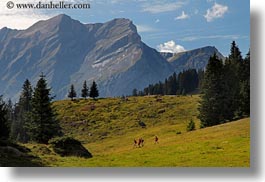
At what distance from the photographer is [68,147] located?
1697 cm

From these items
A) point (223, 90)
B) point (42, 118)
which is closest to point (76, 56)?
point (42, 118)

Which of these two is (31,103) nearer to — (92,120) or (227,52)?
(92,120)

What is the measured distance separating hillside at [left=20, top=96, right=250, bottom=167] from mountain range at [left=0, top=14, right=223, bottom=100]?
82cm

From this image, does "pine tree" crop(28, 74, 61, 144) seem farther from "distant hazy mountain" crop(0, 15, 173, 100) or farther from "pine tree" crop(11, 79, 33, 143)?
"distant hazy mountain" crop(0, 15, 173, 100)

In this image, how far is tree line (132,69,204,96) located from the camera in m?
18.5

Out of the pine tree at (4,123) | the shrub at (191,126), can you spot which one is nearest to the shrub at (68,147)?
the pine tree at (4,123)

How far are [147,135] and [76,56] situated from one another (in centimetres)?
438

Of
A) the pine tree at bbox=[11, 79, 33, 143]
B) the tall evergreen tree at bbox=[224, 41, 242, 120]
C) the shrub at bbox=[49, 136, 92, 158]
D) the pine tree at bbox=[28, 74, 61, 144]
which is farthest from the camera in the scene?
the pine tree at bbox=[28, 74, 61, 144]

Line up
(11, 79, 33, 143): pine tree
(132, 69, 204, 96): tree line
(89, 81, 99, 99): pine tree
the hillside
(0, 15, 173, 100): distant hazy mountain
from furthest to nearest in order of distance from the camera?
(89, 81, 99, 99): pine tree < (132, 69, 204, 96): tree line < (0, 15, 173, 100): distant hazy mountain < (11, 79, 33, 143): pine tree < the hillside

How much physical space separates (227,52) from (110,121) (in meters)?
5.11

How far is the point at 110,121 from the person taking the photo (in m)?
18.8

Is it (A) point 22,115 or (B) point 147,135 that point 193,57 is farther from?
(A) point 22,115

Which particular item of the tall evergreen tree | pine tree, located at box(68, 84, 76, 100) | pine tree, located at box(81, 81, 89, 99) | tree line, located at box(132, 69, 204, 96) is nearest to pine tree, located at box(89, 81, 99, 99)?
pine tree, located at box(81, 81, 89, 99)

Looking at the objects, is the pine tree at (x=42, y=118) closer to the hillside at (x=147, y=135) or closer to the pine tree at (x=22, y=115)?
the pine tree at (x=22, y=115)
